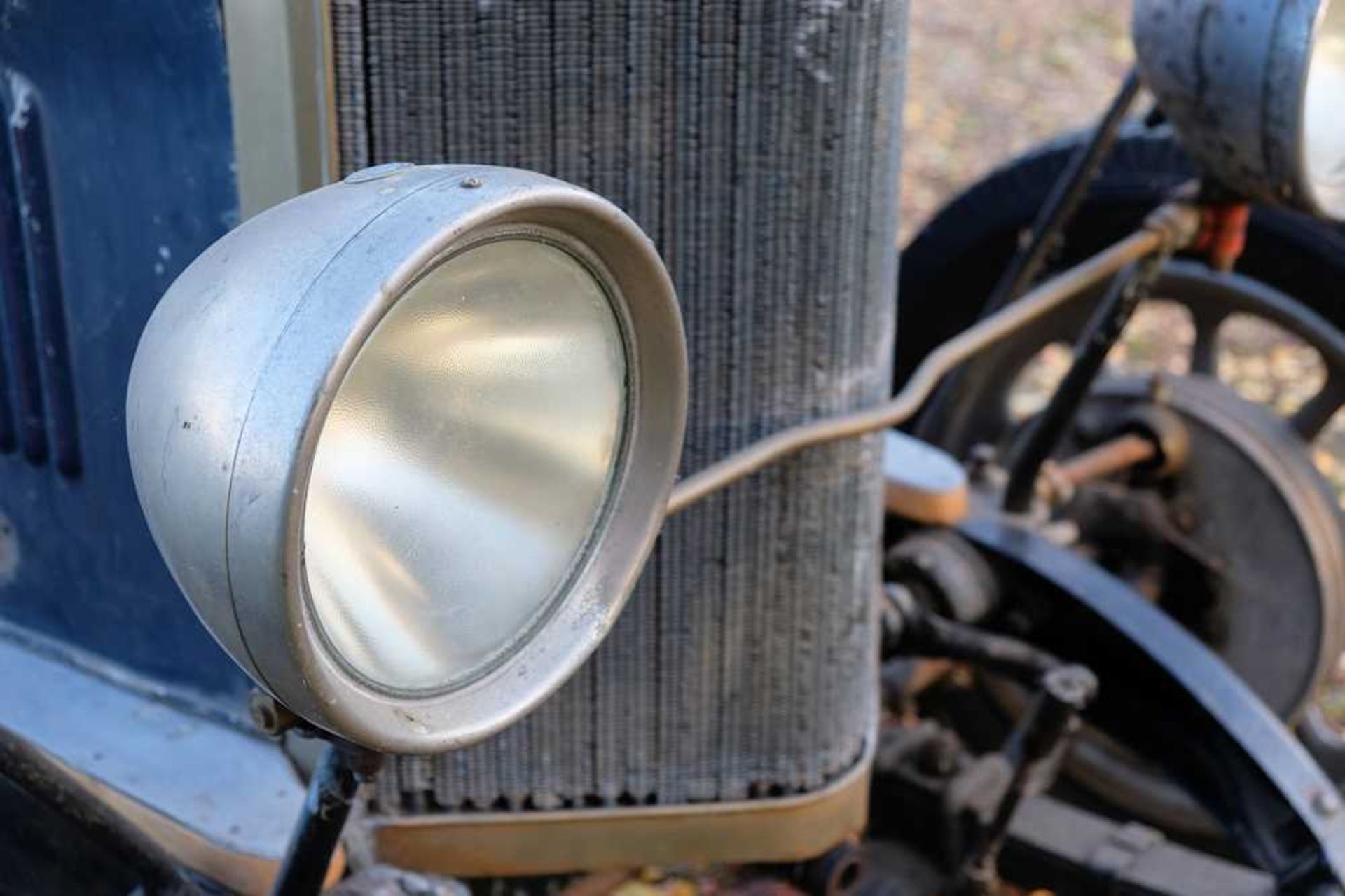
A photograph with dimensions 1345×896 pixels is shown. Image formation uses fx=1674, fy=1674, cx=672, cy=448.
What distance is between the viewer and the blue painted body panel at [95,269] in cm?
126

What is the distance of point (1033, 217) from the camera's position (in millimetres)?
2455

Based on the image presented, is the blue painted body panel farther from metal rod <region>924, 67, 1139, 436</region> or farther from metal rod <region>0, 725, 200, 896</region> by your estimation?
metal rod <region>924, 67, 1139, 436</region>

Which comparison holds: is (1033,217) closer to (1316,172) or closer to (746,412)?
(1316,172)

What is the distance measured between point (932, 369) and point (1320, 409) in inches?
33.3

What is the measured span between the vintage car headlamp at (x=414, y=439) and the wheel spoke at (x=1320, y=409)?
55.8 inches

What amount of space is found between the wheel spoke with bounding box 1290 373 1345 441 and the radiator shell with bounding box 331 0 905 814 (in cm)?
91

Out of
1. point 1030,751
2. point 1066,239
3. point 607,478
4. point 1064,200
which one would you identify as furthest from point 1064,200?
point 607,478

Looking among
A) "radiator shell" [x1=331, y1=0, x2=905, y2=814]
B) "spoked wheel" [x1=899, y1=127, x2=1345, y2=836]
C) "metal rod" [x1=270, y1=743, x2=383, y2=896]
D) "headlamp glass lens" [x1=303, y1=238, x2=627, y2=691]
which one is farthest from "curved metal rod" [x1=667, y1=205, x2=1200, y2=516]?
"spoked wheel" [x1=899, y1=127, x2=1345, y2=836]

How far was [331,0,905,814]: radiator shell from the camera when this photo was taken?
49.6 inches

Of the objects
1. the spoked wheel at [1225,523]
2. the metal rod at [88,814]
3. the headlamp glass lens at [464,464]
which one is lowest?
the spoked wheel at [1225,523]

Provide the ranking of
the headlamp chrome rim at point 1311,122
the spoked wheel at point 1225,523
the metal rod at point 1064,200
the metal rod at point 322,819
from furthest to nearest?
1. the spoked wheel at point 1225,523
2. the metal rod at point 1064,200
3. the headlamp chrome rim at point 1311,122
4. the metal rod at point 322,819

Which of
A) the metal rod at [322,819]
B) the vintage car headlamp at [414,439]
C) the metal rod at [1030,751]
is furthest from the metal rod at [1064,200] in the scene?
the metal rod at [322,819]

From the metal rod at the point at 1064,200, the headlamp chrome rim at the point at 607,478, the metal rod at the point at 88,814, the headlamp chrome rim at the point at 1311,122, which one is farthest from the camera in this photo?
the metal rod at the point at 1064,200

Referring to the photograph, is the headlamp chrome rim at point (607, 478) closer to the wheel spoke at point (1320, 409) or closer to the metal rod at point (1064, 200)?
the metal rod at point (1064, 200)
